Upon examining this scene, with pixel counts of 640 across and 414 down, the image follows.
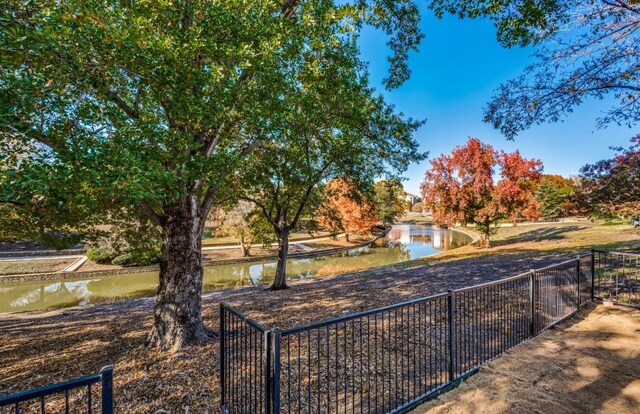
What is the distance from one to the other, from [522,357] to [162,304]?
5841 millimetres

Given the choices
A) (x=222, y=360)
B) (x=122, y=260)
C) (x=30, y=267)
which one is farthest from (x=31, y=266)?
(x=222, y=360)

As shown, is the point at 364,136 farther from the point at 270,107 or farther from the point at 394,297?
the point at 394,297

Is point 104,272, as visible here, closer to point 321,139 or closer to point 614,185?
point 321,139

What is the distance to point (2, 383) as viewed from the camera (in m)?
4.19

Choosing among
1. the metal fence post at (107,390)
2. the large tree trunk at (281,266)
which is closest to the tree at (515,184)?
the large tree trunk at (281,266)

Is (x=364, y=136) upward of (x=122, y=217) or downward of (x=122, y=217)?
upward

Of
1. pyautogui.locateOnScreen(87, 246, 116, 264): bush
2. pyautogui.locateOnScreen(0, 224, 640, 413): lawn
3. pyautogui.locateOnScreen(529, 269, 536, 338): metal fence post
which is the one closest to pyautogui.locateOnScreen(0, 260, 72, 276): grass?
pyautogui.locateOnScreen(87, 246, 116, 264): bush

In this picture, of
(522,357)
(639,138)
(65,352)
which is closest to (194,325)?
(65,352)

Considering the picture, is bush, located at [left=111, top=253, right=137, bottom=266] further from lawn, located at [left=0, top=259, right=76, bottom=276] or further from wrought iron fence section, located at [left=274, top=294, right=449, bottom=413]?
wrought iron fence section, located at [left=274, top=294, right=449, bottom=413]

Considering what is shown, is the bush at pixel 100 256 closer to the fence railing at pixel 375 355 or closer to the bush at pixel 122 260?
the bush at pixel 122 260

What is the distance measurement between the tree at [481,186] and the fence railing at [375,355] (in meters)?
12.9

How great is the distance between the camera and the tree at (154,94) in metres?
2.96

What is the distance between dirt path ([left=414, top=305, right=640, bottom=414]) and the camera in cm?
311

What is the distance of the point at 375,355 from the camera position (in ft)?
11.4
